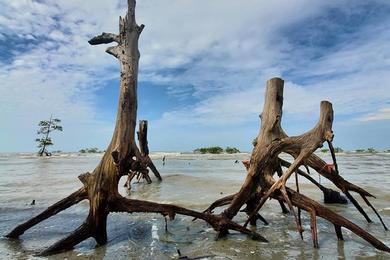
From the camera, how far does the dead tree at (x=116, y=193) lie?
6469 mm

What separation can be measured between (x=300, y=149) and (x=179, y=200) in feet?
19.0

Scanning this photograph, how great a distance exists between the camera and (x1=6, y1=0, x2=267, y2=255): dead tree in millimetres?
6469

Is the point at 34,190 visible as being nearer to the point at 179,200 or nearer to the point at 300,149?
the point at 179,200

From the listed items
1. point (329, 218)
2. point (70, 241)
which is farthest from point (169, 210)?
point (329, 218)

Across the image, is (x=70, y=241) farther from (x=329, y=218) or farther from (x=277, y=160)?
(x=329, y=218)

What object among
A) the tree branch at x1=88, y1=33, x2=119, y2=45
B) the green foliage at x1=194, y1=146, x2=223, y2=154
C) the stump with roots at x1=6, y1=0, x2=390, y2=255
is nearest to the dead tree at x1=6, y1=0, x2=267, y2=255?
the stump with roots at x1=6, y1=0, x2=390, y2=255

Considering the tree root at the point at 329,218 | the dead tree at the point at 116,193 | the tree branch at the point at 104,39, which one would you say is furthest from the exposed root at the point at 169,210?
the tree branch at the point at 104,39

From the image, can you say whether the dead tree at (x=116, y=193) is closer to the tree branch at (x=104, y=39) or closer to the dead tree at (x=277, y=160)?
the tree branch at (x=104, y=39)

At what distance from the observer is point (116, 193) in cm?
672

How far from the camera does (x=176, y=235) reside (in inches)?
281

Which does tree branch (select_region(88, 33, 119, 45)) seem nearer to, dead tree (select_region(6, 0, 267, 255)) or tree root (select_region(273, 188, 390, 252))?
dead tree (select_region(6, 0, 267, 255))

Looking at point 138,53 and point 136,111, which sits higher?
point 138,53

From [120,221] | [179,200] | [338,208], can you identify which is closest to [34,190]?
Result: [179,200]

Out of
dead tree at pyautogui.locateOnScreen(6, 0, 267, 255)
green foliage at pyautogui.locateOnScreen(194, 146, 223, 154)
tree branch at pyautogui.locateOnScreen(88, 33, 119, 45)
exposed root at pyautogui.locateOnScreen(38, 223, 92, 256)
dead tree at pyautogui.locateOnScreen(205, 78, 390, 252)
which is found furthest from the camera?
green foliage at pyautogui.locateOnScreen(194, 146, 223, 154)
